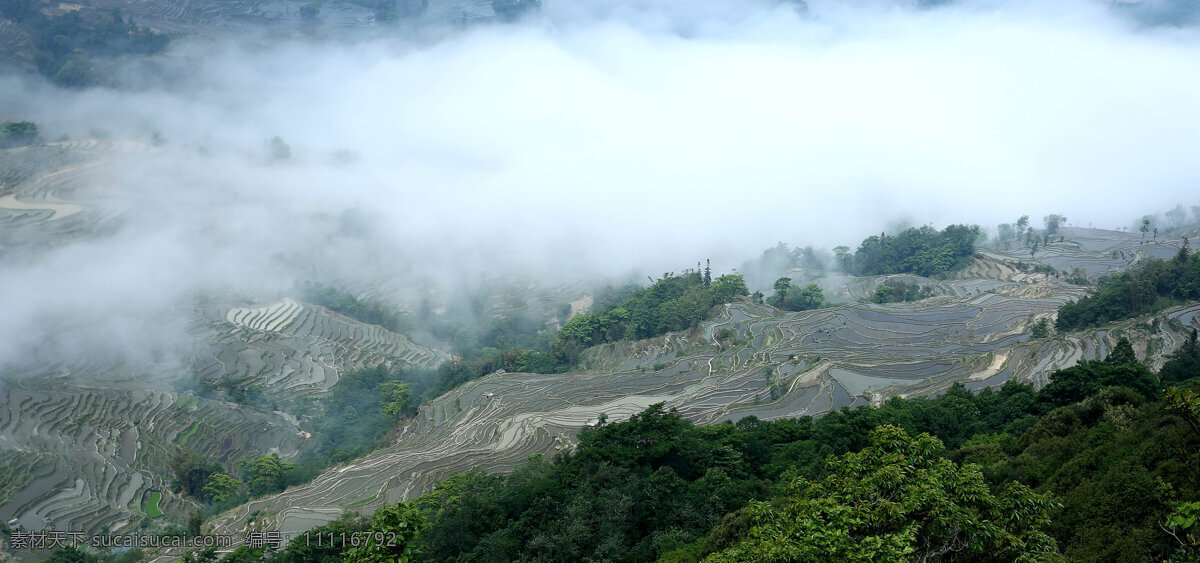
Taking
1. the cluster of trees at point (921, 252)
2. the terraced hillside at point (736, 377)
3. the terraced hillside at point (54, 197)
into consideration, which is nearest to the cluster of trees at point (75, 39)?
the terraced hillside at point (54, 197)

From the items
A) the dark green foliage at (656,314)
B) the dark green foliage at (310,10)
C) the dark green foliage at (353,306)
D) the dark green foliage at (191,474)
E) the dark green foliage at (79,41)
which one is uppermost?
the dark green foliage at (310,10)

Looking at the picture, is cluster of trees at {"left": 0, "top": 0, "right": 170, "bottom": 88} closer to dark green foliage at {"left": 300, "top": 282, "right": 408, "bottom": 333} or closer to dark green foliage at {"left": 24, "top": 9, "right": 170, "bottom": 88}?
dark green foliage at {"left": 24, "top": 9, "right": 170, "bottom": 88}

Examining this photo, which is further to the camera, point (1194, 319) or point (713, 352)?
point (713, 352)

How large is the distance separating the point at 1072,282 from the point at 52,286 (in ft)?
197

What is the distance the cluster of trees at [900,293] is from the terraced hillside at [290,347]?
26049mm

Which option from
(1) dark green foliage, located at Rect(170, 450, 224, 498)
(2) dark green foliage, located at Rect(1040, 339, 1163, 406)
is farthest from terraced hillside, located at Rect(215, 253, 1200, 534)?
(2) dark green foliage, located at Rect(1040, 339, 1163, 406)

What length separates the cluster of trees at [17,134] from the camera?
2517 inches

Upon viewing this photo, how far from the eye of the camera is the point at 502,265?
66.2 metres

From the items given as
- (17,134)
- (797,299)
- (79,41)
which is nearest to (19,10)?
(79,41)

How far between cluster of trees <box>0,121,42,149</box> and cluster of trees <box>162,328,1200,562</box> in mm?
64018

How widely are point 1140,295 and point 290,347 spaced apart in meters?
42.2

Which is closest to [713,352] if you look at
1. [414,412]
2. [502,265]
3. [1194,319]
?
[414,412]

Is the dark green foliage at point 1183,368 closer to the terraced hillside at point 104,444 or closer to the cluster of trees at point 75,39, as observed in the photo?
the terraced hillside at point 104,444

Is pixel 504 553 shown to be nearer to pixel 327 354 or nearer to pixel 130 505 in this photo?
pixel 130 505
